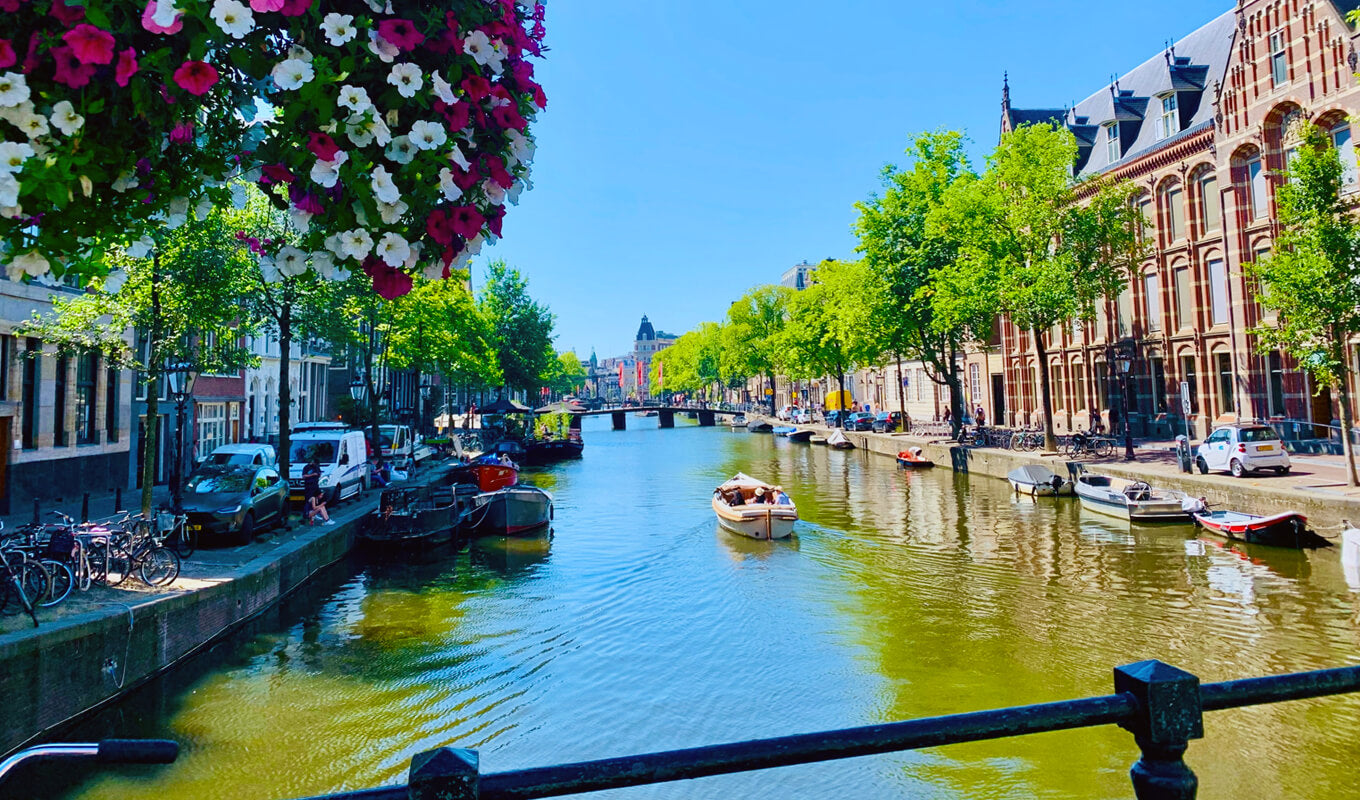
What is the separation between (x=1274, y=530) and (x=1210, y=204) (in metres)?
21.0

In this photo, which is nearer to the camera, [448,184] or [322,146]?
[322,146]

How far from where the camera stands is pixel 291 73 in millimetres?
2912

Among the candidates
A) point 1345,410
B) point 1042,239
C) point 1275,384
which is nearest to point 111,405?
point 1345,410

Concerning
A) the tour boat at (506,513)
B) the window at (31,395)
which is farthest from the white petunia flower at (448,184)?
the window at (31,395)

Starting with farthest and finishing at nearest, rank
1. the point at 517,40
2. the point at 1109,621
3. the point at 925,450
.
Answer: the point at 925,450 → the point at 1109,621 → the point at 517,40

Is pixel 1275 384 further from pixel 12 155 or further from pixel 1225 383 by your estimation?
pixel 12 155

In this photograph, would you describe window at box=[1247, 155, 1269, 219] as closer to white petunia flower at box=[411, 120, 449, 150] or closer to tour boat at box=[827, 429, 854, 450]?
tour boat at box=[827, 429, 854, 450]

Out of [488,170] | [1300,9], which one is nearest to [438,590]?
[488,170]

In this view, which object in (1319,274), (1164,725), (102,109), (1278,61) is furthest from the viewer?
(1278,61)

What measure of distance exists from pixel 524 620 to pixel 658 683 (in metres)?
4.80

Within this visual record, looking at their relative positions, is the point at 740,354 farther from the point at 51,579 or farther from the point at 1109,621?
the point at 51,579

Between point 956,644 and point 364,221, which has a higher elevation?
point 364,221

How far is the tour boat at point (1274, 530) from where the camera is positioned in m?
19.6

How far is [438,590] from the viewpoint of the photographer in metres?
19.2
